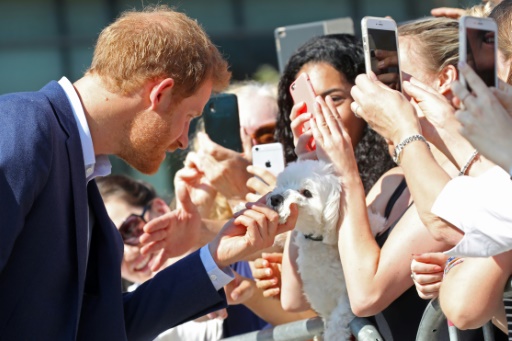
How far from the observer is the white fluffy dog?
2.63 m

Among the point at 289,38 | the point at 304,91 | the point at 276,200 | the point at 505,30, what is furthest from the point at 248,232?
the point at 289,38

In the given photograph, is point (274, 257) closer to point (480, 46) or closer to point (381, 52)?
point (381, 52)

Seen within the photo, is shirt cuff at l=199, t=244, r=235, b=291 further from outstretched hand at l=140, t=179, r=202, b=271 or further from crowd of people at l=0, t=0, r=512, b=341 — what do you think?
outstretched hand at l=140, t=179, r=202, b=271

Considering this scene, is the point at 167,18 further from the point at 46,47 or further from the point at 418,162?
the point at 46,47

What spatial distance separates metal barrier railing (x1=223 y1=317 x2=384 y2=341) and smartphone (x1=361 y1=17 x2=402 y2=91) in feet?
2.39

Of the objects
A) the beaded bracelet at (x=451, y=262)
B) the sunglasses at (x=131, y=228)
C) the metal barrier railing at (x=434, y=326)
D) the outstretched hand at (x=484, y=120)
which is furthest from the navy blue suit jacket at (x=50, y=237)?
the sunglasses at (x=131, y=228)

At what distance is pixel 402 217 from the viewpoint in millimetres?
2580

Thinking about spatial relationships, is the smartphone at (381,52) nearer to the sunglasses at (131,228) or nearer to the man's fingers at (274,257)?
the man's fingers at (274,257)

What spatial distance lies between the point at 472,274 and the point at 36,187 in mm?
1140

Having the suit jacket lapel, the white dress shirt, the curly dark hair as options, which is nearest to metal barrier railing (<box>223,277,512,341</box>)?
the white dress shirt

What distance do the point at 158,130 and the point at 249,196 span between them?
602 millimetres

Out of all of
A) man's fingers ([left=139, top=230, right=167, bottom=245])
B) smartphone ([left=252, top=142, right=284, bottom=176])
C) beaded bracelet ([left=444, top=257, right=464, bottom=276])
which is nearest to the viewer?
beaded bracelet ([left=444, top=257, right=464, bottom=276])

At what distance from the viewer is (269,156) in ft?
11.4

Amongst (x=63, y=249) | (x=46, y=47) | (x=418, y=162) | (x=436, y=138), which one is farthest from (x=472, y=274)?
(x=46, y=47)
